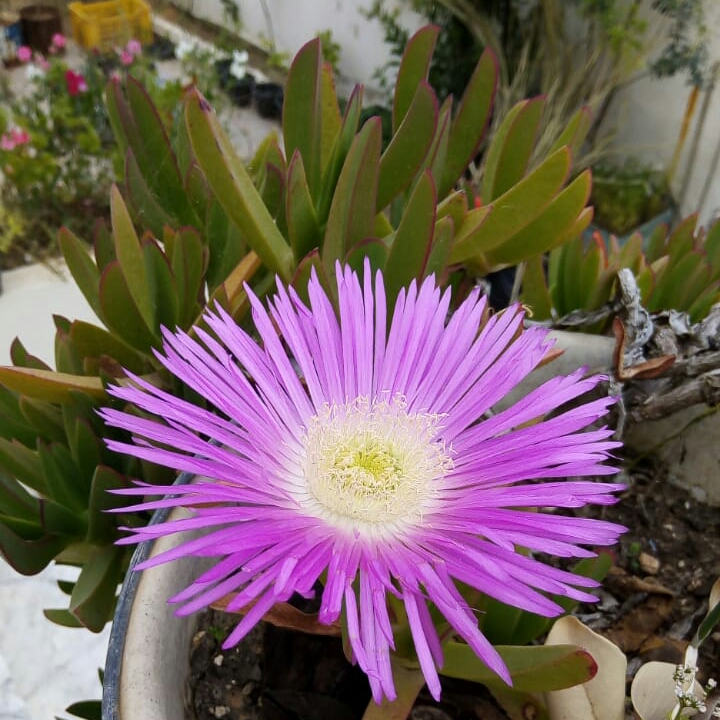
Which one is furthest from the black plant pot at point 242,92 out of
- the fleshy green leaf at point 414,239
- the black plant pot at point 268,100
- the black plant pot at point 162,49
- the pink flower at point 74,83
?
the fleshy green leaf at point 414,239

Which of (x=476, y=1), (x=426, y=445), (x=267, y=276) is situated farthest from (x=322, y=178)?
(x=476, y=1)

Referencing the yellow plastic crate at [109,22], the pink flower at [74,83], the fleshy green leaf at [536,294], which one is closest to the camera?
the fleshy green leaf at [536,294]

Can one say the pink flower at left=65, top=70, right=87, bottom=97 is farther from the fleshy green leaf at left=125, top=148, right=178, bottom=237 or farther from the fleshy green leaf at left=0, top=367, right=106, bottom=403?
the fleshy green leaf at left=0, top=367, right=106, bottom=403

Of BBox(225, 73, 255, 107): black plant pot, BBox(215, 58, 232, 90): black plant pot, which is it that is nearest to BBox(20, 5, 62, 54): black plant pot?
BBox(215, 58, 232, 90): black plant pot

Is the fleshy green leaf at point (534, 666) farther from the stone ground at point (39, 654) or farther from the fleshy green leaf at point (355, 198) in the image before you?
the stone ground at point (39, 654)

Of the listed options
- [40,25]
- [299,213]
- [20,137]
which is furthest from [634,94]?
[40,25]

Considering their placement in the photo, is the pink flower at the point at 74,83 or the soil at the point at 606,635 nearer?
the soil at the point at 606,635
